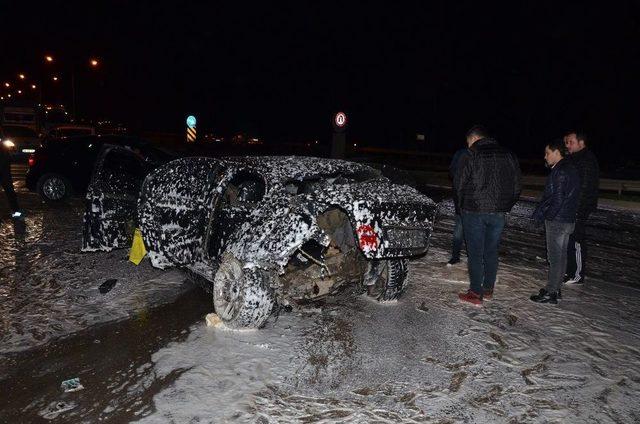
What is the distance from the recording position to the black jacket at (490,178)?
4.97 metres

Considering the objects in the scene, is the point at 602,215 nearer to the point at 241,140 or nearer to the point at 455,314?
the point at 455,314

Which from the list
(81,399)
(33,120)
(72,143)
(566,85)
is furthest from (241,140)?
(81,399)

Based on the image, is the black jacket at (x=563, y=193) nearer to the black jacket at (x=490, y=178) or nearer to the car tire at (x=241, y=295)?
the black jacket at (x=490, y=178)

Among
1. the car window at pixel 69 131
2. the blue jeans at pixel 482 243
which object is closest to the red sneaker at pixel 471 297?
the blue jeans at pixel 482 243

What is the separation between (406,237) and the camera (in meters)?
4.52

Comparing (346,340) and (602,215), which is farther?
(602,215)

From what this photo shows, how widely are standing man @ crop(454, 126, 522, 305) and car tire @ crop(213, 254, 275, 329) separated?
88.6 inches

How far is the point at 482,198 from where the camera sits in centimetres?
499

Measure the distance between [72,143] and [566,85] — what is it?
137 ft

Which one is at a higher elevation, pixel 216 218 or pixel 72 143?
pixel 72 143

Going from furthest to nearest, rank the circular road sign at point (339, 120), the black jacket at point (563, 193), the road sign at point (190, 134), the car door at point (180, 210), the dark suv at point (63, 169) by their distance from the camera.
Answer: the road sign at point (190, 134), the circular road sign at point (339, 120), the dark suv at point (63, 169), the black jacket at point (563, 193), the car door at point (180, 210)

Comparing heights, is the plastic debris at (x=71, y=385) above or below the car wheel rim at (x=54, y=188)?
below

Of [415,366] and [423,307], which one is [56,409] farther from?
[423,307]

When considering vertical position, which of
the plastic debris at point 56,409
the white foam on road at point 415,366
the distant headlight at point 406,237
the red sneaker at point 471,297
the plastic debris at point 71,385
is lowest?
the plastic debris at point 56,409
